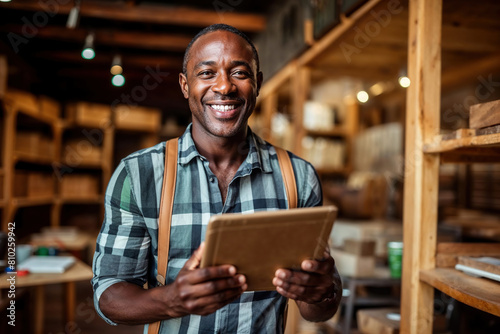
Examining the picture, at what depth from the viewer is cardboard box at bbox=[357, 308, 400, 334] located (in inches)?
82.0

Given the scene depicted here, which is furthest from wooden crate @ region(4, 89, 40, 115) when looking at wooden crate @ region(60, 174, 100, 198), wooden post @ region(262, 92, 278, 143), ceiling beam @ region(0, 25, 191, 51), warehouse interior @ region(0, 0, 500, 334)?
wooden post @ region(262, 92, 278, 143)

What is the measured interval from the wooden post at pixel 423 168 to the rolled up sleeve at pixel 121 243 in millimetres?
1048

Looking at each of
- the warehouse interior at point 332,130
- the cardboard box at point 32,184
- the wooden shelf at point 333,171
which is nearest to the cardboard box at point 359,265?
the warehouse interior at point 332,130

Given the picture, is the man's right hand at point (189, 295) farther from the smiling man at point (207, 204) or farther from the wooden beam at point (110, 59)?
the wooden beam at point (110, 59)

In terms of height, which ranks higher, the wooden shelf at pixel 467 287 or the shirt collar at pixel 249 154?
the shirt collar at pixel 249 154

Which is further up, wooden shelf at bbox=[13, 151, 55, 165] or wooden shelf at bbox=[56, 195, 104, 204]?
wooden shelf at bbox=[13, 151, 55, 165]

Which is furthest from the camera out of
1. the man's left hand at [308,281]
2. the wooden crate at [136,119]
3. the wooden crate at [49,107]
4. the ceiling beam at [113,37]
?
the wooden crate at [136,119]

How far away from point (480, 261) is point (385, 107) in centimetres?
527

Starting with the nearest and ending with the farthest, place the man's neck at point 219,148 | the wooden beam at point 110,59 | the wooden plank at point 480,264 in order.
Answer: the wooden plank at point 480,264
the man's neck at point 219,148
the wooden beam at point 110,59

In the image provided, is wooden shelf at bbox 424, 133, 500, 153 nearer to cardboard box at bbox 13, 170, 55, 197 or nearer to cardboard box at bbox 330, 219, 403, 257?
cardboard box at bbox 330, 219, 403, 257

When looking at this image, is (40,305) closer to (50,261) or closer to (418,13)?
(50,261)

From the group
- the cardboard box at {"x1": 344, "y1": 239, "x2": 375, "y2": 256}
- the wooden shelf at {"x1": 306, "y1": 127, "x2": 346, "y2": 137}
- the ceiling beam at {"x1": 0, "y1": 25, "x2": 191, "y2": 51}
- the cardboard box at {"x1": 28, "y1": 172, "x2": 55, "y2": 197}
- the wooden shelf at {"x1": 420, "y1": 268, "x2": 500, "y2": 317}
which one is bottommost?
the cardboard box at {"x1": 344, "y1": 239, "x2": 375, "y2": 256}

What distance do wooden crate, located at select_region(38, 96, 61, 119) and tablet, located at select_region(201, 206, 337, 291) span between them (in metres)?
5.05

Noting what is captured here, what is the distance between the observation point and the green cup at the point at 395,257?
2.55 meters
